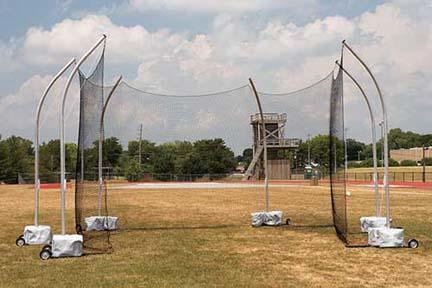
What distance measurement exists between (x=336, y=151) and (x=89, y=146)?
4.98 meters

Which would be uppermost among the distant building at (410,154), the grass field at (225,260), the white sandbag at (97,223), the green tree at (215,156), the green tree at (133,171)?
the distant building at (410,154)

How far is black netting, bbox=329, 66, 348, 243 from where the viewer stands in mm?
10539

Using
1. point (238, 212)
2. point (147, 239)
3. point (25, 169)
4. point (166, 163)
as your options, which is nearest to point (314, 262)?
point (147, 239)

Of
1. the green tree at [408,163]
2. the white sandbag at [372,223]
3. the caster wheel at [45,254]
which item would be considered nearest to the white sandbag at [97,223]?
the caster wheel at [45,254]

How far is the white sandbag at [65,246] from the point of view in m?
9.00

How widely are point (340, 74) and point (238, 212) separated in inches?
307

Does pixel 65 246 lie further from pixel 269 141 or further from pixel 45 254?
pixel 269 141

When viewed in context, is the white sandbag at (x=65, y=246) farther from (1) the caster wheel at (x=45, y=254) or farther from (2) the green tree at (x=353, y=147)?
(2) the green tree at (x=353, y=147)

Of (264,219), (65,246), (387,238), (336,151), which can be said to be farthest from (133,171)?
(387,238)

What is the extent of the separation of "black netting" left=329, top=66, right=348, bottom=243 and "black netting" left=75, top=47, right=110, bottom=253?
439 cm

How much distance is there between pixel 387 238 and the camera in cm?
975

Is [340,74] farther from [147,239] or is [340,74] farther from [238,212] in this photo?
[238,212]

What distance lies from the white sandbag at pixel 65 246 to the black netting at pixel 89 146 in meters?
0.57

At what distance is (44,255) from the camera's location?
8.95 meters
